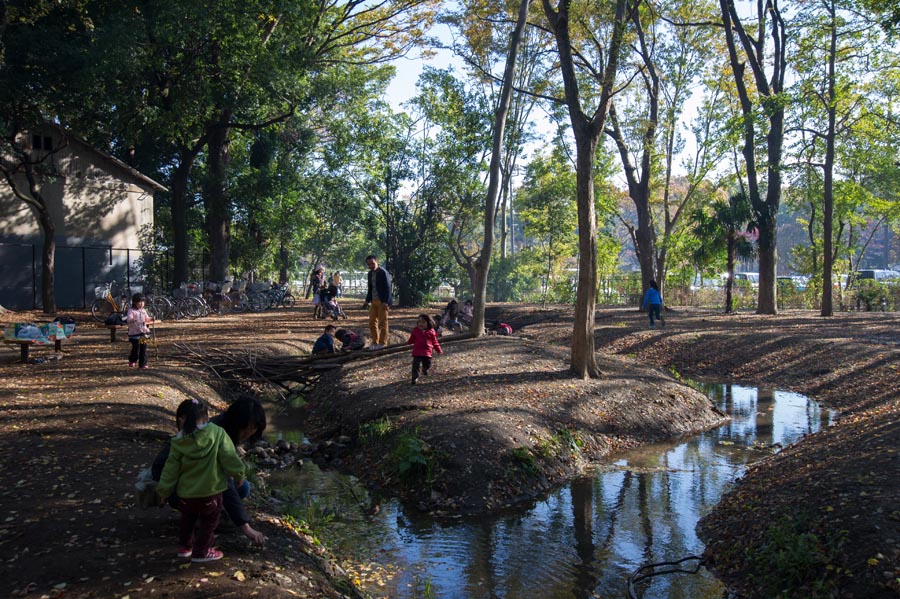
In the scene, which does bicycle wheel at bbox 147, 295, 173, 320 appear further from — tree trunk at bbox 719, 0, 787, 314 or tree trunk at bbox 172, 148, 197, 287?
tree trunk at bbox 719, 0, 787, 314

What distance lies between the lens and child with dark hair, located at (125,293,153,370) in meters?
12.1

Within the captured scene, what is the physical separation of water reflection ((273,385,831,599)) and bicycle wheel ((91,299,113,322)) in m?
14.9

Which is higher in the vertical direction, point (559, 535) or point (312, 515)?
point (312, 515)

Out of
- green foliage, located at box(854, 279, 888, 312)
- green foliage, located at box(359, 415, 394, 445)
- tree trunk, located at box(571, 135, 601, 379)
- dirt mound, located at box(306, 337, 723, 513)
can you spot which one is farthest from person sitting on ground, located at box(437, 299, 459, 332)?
A: green foliage, located at box(854, 279, 888, 312)

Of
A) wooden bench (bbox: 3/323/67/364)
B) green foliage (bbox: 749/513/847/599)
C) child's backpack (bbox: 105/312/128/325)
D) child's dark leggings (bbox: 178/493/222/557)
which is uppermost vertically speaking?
child's backpack (bbox: 105/312/128/325)

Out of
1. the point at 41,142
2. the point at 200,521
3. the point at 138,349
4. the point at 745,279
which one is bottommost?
the point at 200,521

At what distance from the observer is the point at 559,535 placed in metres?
7.16

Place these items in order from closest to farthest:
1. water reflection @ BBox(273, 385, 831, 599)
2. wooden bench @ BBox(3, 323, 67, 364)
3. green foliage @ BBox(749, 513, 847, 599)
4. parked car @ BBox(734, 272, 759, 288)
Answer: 1. green foliage @ BBox(749, 513, 847, 599)
2. water reflection @ BBox(273, 385, 831, 599)
3. wooden bench @ BBox(3, 323, 67, 364)
4. parked car @ BBox(734, 272, 759, 288)

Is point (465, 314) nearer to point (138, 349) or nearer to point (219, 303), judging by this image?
point (219, 303)

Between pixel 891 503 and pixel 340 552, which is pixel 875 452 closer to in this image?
pixel 891 503

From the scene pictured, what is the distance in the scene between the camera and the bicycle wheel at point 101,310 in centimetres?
2153

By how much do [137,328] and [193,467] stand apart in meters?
8.50

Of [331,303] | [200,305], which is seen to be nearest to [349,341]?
[331,303]

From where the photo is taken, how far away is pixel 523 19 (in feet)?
52.2
